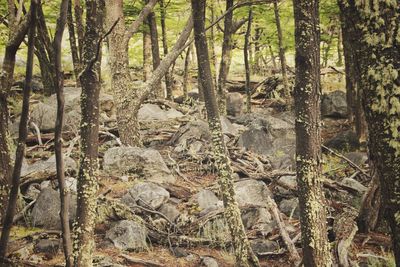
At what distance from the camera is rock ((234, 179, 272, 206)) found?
648 centimetres

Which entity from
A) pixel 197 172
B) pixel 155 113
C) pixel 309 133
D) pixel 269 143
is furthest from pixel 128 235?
pixel 155 113

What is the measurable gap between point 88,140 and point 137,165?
3.77m

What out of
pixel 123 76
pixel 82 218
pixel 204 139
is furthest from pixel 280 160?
pixel 82 218

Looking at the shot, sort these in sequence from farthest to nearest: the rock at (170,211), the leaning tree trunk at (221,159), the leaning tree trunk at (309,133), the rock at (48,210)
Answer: the rock at (170,211), the rock at (48,210), the leaning tree trunk at (221,159), the leaning tree trunk at (309,133)

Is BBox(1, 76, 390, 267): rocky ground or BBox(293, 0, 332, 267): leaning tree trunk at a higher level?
BBox(293, 0, 332, 267): leaning tree trunk

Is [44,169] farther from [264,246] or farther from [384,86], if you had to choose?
[384,86]

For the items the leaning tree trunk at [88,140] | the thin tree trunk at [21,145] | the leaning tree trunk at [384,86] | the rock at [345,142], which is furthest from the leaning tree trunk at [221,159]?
the rock at [345,142]

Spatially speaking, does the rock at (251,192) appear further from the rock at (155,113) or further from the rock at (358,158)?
the rock at (155,113)

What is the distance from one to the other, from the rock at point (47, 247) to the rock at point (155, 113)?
21.1 ft

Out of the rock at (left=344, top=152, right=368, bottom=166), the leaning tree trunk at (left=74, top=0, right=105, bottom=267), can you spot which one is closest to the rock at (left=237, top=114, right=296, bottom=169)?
the rock at (left=344, top=152, right=368, bottom=166)

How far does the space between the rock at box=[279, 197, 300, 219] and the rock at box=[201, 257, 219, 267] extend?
6.21 feet

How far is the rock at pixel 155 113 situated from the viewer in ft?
37.2

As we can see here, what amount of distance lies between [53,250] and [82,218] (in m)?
1.58

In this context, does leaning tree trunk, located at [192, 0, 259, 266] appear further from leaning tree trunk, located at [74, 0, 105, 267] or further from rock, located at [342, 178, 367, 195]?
rock, located at [342, 178, 367, 195]
